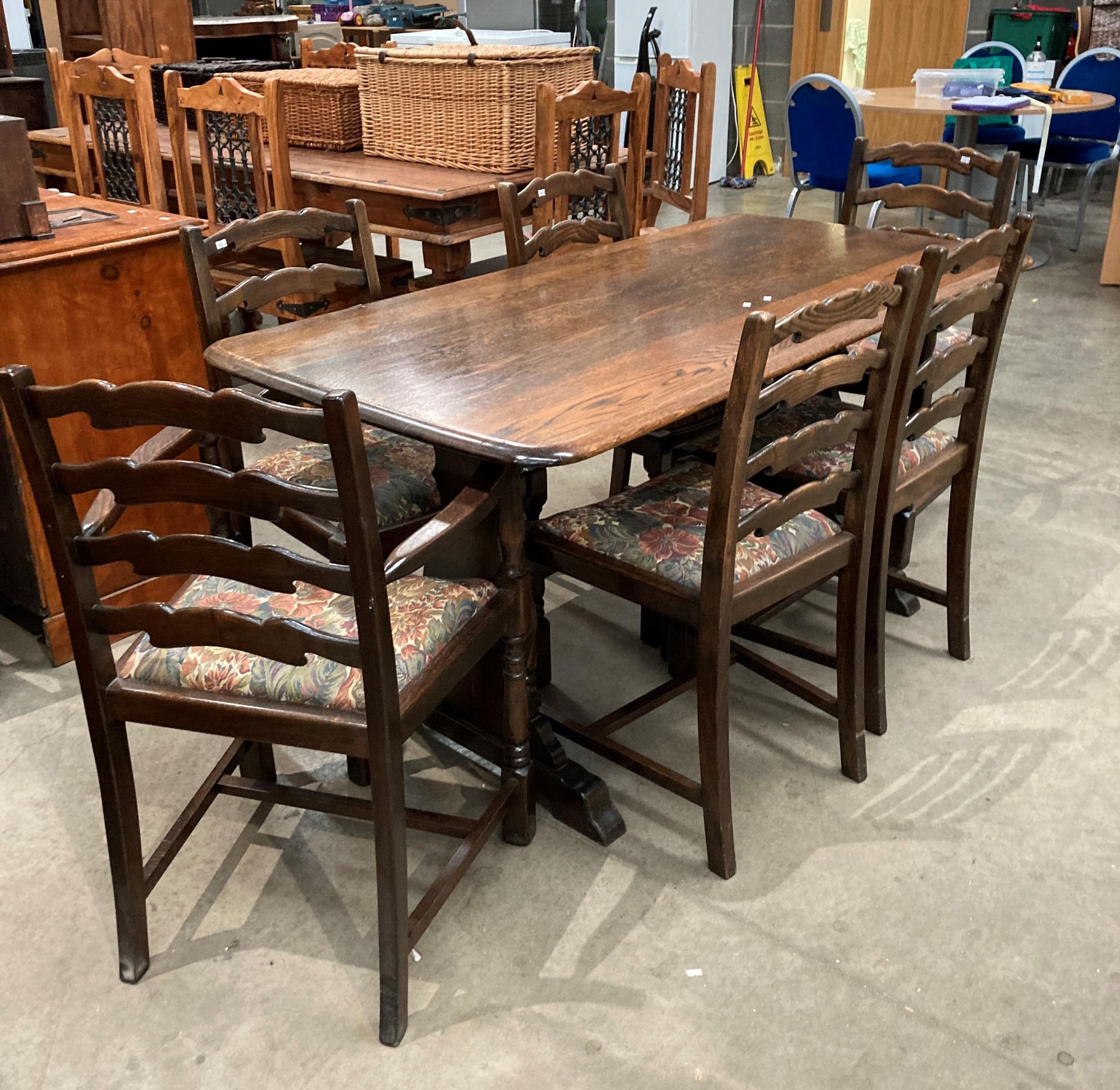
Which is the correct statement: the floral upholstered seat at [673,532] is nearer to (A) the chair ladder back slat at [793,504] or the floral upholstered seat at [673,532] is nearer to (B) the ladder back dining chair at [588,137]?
(A) the chair ladder back slat at [793,504]

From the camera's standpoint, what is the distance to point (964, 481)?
2387mm

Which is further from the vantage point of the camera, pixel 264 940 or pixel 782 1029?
pixel 264 940

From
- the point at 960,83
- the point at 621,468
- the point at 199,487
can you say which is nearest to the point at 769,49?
the point at 960,83

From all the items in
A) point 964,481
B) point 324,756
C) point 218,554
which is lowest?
point 324,756

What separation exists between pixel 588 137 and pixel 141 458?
2.05 metres

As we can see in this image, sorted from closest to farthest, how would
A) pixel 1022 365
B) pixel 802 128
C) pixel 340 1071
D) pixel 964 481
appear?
pixel 340 1071, pixel 964 481, pixel 1022 365, pixel 802 128

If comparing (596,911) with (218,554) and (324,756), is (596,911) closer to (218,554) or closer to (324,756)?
(324,756)

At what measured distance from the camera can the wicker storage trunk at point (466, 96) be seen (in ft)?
10.5

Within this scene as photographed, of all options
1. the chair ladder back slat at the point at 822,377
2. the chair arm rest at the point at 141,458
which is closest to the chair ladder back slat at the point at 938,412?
the chair ladder back slat at the point at 822,377

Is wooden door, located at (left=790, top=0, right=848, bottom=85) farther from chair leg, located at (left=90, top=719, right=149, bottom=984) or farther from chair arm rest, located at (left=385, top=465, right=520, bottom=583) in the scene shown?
chair leg, located at (left=90, top=719, right=149, bottom=984)

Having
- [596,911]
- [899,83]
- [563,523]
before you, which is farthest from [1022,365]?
[899,83]

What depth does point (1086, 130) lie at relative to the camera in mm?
6320

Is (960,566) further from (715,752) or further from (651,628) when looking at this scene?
(715,752)

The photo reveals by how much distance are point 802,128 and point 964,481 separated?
11.5 feet
